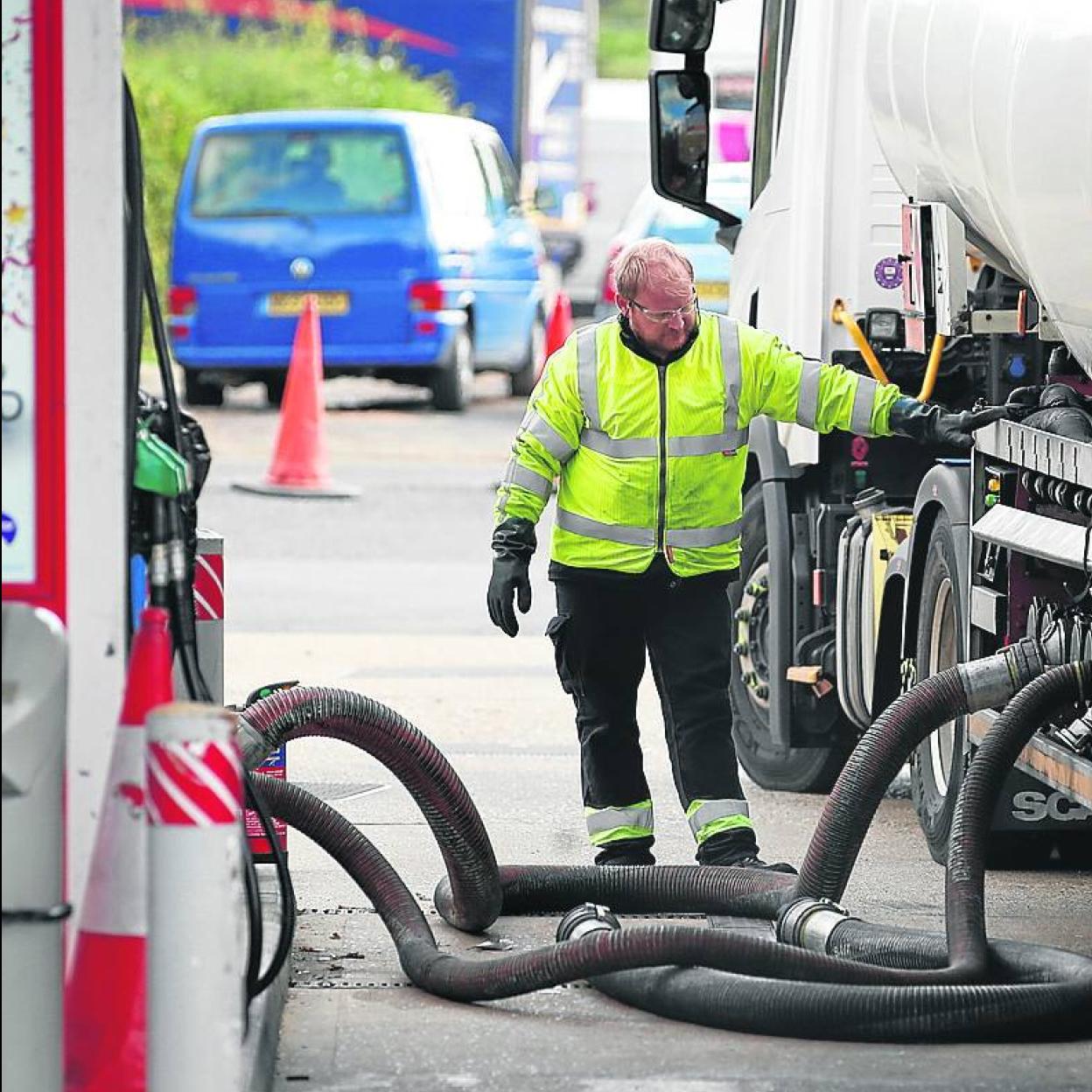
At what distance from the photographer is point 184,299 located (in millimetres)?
19250

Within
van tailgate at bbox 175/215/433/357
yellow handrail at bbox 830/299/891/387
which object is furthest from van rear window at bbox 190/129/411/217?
yellow handrail at bbox 830/299/891/387

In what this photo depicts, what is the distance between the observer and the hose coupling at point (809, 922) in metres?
5.78

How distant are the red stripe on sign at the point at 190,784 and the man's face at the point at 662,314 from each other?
2.94 m

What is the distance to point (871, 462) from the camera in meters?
8.02

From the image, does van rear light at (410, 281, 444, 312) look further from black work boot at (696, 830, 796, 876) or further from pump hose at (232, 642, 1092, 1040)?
pump hose at (232, 642, 1092, 1040)

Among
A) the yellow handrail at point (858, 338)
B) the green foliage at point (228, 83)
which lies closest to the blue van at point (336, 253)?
the green foliage at point (228, 83)

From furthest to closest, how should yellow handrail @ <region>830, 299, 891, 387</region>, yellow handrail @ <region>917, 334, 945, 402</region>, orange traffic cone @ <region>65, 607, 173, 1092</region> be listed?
yellow handrail @ <region>830, 299, 891, 387</region>, yellow handrail @ <region>917, 334, 945, 402</region>, orange traffic cone @ <region>65, 607, 173, 1092</region>

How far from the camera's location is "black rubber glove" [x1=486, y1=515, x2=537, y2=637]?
6.57m

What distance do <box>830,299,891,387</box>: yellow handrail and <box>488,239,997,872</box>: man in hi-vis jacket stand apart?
93cm

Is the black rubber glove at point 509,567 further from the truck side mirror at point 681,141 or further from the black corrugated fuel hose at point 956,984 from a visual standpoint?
the truck side mirror at point 681,141

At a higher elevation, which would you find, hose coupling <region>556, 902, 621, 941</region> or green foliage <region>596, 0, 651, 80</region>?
hose coupling <region>556, 902, 621, 941</region>

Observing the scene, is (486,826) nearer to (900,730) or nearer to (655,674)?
(655,674)

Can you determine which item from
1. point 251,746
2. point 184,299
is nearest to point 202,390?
point 184,299

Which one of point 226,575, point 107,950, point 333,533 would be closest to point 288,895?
point 107,950
